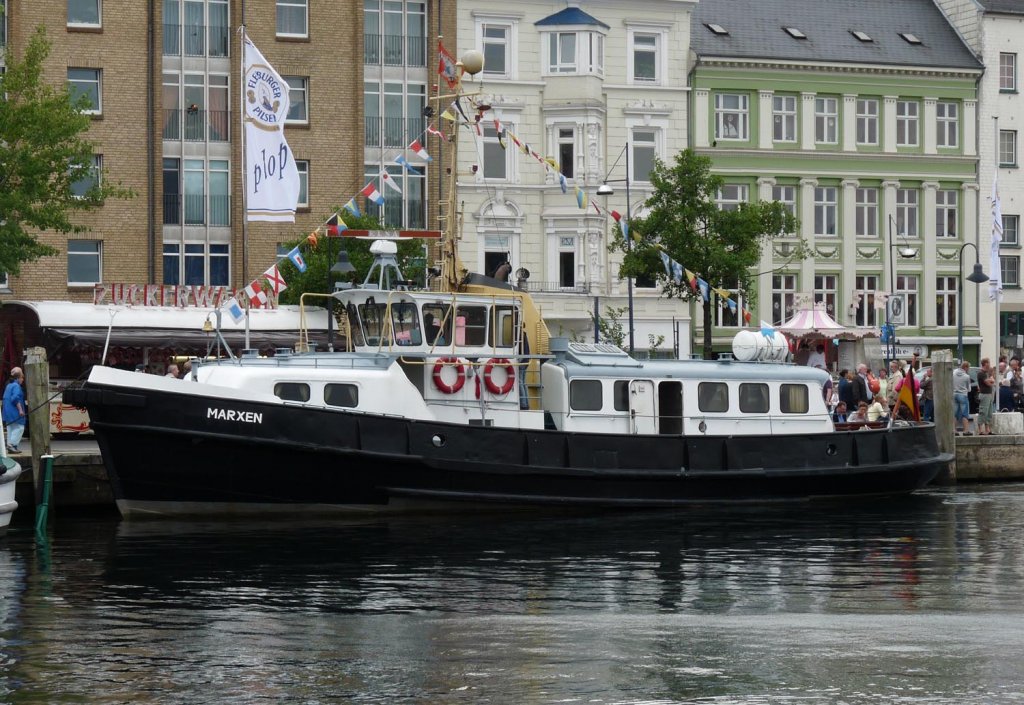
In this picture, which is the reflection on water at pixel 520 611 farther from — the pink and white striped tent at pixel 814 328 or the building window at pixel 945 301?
the building window at pixel 945 301

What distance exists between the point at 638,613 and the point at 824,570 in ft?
14.6

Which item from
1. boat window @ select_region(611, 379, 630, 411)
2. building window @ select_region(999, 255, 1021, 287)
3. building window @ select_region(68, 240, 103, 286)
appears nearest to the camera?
boat window @ select_region(611, 379, 630, 411)

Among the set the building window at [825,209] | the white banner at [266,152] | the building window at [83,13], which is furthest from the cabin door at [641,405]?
the building window at [825,209]

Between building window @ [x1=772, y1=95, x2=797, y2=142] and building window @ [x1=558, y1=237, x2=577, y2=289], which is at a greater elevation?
building window @ [x1=772, y1=95, x2=797, y2=142]

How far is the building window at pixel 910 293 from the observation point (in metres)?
59.9

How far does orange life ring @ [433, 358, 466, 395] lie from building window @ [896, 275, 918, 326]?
34483mm

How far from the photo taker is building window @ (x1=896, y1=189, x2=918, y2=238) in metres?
60.1

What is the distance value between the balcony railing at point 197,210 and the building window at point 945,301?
2455cm

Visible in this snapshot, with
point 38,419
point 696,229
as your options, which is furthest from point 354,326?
point 696,229

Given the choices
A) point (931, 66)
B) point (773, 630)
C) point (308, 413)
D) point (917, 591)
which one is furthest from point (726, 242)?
point (773, 630)

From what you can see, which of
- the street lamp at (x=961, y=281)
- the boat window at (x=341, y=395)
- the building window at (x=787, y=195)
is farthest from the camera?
the building window at (x=787, y=195)

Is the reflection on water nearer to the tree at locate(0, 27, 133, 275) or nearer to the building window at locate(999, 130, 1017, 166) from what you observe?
the tree at locate(0, 27, 133, 275)

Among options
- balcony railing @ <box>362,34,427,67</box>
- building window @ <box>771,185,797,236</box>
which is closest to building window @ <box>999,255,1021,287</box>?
building window @ <box>771,185,797,236</box>

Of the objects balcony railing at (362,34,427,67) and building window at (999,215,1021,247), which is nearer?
balcony railing at (362,34,427,67)
